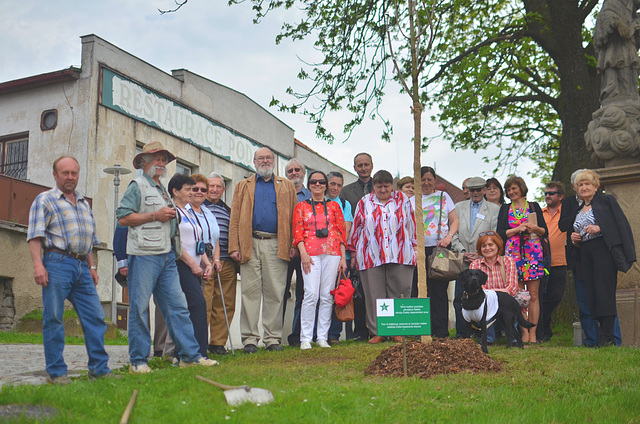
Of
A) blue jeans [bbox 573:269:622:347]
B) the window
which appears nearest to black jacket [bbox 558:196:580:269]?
blue jeans [bbox 573:269:622:347]

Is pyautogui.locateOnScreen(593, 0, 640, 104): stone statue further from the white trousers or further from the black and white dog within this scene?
the white trousers

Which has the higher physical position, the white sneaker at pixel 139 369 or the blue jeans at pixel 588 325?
the blue jeans at pixel 588 325

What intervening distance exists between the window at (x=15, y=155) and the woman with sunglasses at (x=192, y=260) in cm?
1562

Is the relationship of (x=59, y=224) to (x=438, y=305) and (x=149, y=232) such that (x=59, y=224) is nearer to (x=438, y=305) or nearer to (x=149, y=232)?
(x=149, y=232)

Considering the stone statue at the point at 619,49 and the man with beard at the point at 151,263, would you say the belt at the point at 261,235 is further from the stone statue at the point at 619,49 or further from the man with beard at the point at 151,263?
the stone statue at the point at 619,49

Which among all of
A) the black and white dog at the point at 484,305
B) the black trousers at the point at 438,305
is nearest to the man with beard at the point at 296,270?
the black trousers at the point at 438,305

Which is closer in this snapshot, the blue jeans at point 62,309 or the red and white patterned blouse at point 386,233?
the blue jeans at point 62,309

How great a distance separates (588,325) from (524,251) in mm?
1178

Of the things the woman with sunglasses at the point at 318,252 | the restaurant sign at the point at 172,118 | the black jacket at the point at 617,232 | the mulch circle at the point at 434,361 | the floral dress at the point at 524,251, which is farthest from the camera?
the restaurant sign at the point at 172,118

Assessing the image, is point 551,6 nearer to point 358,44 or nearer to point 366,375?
point 358,44

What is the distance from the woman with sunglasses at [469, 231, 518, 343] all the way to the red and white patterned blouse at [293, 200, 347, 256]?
1.69 m

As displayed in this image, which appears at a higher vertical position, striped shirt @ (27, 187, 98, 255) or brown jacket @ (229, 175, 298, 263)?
brown jacket @ (229, 175, 298, 263)

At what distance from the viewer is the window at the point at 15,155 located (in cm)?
2211

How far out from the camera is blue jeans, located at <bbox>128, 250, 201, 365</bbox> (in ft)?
22.4
